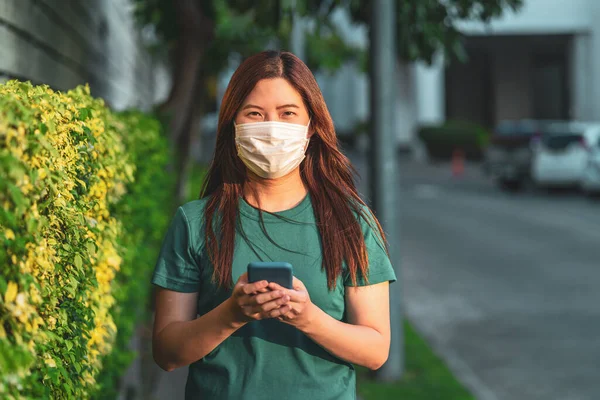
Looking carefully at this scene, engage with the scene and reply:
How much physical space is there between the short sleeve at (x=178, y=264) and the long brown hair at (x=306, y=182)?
68 mm

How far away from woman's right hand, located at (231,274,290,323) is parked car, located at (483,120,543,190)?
21.3 m

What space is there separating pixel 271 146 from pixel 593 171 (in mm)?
19466

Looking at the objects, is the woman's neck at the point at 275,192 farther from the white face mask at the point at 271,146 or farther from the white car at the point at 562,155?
the white car at the point at 562,155

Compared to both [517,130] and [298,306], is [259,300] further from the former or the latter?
[517,130]

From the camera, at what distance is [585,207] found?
777 inches

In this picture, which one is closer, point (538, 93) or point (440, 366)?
point (440, 366)

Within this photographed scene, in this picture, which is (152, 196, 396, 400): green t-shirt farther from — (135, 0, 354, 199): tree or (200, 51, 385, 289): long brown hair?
(135, 0, 354, 199): tree

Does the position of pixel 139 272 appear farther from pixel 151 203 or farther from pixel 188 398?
pixel 188 398

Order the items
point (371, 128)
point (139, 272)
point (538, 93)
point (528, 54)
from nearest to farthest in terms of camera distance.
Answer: point (139, 272) → point (371, 128) → point (528, 54) → point (538, 93)

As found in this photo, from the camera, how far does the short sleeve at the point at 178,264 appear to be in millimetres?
2582

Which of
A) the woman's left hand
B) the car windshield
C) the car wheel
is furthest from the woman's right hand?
the car wheel

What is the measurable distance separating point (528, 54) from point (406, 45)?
3915 centimetres

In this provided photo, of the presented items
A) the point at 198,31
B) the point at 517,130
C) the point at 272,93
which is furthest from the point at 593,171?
the point at 272,93

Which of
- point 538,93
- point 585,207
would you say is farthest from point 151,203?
point 538,93
